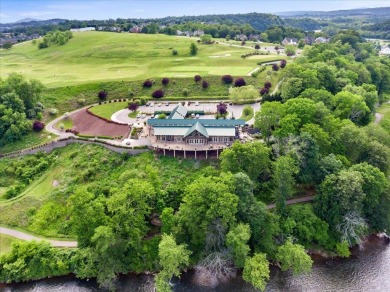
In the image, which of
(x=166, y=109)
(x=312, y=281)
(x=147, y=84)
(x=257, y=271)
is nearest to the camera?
(x=257, y=271)

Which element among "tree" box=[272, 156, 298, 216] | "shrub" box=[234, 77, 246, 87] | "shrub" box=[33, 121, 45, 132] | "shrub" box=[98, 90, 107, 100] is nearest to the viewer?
"tree" box=[272, 156, 298, 216]

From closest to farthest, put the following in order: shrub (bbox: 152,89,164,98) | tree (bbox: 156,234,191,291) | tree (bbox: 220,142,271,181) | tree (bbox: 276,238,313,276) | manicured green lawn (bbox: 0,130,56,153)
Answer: tree (bbox: 156,234,191,291)
tree (bbox: 276,238,313,276)
tree (bbox: 220,142,271,181)
manicured green lawn (bbox: 0,130,56,153)
shrub (bbox: 152,89,164,98)

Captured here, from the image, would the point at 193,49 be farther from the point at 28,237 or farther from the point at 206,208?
the point at 28,237

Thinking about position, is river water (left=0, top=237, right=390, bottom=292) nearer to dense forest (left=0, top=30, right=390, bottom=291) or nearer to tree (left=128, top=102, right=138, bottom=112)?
dense forest (left=0, top=30, right=390, bottom=291)

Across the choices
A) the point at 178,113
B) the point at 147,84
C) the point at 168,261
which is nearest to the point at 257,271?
the point at 168,261

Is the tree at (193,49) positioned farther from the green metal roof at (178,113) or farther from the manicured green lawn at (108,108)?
the green metal roof at (178,113)

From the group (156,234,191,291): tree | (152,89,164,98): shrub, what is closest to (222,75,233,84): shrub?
(152,89,164,98): shrub

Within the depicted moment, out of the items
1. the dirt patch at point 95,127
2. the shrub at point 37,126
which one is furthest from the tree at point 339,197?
the shrub at point 37,126
